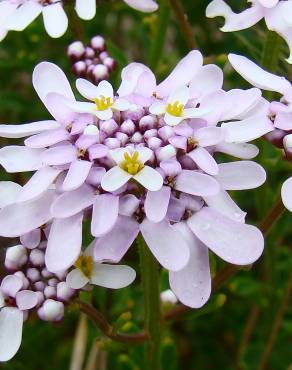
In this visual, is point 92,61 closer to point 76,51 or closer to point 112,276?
point 76,51

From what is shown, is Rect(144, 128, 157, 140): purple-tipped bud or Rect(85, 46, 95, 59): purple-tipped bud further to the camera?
Rect(85, 46, 95, 59): purple-tipped bud

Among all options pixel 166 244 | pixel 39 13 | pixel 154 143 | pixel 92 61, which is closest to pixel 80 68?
pixel 92 61

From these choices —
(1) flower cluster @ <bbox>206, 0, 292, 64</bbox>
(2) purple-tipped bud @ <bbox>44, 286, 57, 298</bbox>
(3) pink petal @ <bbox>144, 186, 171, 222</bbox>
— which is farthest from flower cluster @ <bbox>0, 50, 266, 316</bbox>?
(1) flower cluster @ <bbox>206, 0, 292, 64</bbox>

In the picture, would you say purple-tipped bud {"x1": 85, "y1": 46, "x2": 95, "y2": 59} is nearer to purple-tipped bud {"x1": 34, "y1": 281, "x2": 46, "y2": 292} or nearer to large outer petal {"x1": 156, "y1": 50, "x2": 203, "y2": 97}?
large outer petal {"x1": 156, "y1": 50, "x2": 203, "y2": 97}

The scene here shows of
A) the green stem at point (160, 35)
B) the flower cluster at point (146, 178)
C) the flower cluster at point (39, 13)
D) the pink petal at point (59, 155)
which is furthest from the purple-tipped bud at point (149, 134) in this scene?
the green stem at point (160, 35)

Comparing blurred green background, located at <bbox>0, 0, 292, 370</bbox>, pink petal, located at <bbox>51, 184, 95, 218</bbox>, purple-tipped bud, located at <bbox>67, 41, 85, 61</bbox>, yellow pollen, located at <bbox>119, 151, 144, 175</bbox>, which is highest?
yellow pollen, located at <bbox>119, 151, 144, 175</bbox>

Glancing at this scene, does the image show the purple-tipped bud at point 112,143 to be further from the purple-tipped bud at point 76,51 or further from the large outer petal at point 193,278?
the purple-tipped bud at point 76,51

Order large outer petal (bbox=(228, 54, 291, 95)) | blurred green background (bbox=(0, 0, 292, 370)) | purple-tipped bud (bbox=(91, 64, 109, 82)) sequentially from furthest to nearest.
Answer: blurred green background (bbox=(0, 0, 292, 370))
purple-tipped bud (bbox=(91, 64, 109, 82))
large outer petal (bbox=(228, 54, 291, 95))
